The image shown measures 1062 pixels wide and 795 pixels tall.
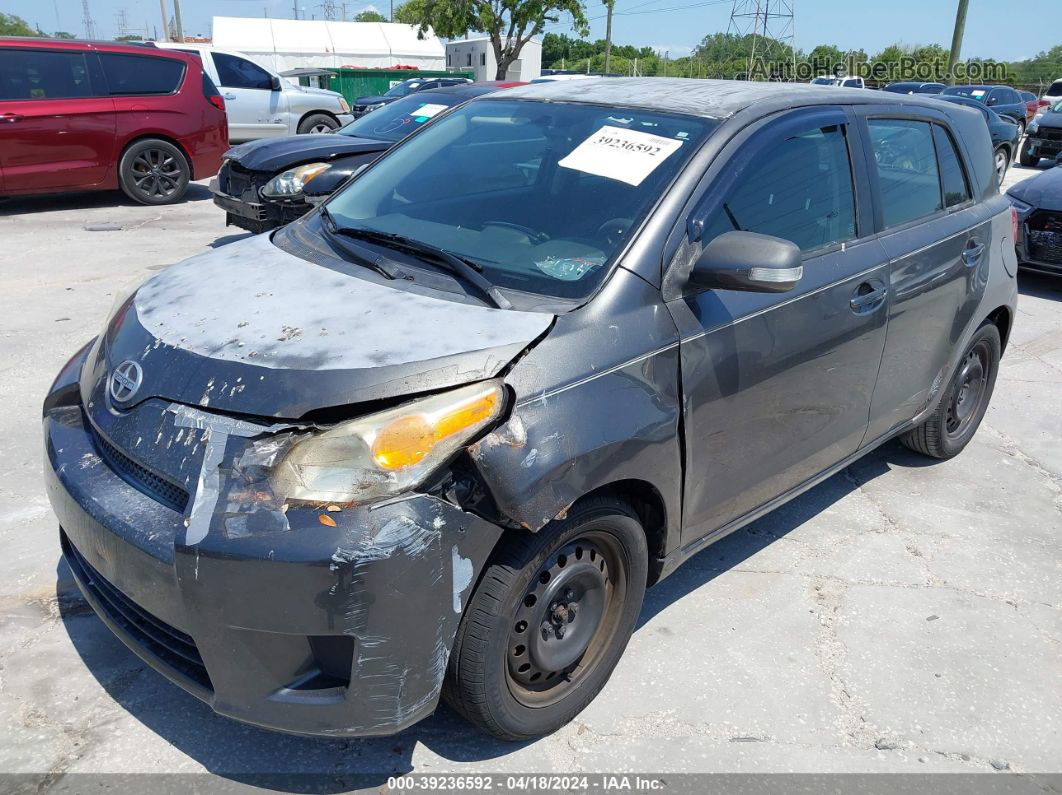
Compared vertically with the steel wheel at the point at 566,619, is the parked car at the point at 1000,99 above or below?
above

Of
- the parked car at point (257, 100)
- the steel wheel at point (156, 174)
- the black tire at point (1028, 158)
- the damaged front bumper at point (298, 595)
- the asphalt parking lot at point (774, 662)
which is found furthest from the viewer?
the black tire at point (1028, 158)

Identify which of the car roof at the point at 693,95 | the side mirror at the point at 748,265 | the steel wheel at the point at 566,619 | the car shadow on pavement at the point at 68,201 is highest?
the car roof at the point at 693,95

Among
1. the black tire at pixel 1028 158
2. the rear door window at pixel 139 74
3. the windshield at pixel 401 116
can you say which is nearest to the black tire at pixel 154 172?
the rear door window at pixel 139 74

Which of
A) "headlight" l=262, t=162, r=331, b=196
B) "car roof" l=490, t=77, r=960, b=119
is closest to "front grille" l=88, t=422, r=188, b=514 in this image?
"car roof" l=490, t=77, r=960, b=119

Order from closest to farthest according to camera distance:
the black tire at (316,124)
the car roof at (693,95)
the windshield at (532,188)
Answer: the windshield at (532,188) → the car roof at (693,95) → the black tire at (316,124)

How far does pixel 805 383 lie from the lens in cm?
309

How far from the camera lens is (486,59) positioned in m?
56.8

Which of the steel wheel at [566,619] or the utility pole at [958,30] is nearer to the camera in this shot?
the steel wheel at [566,619]

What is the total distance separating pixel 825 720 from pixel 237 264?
2.42m

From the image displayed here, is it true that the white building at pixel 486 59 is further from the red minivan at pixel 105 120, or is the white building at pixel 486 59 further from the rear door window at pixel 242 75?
the red minivan at pixel 105 120

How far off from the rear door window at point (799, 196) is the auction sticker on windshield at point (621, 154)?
0.86 feet

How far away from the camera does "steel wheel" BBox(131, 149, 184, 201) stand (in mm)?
10586

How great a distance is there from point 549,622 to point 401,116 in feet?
23.3

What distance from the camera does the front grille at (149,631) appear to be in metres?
2.19
